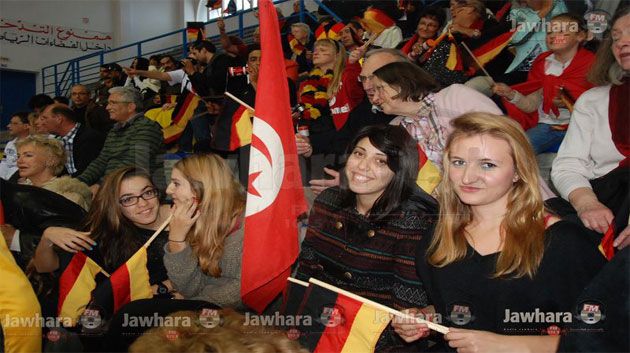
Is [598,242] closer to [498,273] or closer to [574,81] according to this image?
[498,273]

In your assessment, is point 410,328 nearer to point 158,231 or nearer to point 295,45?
point 158,231

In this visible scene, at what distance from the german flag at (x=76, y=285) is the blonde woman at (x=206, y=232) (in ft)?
1.19

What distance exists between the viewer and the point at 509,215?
140 cm

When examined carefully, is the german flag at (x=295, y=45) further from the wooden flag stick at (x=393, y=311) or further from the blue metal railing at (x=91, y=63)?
the wooden flag stick at (x=393, y=311)

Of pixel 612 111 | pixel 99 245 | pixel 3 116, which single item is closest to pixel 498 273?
pixel 612 111

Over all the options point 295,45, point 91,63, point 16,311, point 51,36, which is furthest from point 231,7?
point 16,311

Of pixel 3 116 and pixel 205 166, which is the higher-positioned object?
pixel 3 116

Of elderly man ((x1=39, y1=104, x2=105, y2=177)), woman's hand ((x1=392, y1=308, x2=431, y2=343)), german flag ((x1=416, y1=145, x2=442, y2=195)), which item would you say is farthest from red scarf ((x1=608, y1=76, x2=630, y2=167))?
elderly man ((x1=39, y1=104, x2=105, y2=177))

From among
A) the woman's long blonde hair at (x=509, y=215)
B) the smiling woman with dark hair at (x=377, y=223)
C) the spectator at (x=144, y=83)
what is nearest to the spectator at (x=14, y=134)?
the spectator at (x=144, y=83)

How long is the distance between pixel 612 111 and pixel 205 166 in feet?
3.79

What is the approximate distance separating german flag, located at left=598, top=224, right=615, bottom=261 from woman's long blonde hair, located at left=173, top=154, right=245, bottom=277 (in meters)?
0.99

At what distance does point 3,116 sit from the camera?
2416 mm

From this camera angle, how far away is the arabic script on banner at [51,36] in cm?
235

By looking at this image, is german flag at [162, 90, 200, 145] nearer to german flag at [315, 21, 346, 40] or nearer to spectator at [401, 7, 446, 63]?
german flag at [315, 21, 346, 40]
